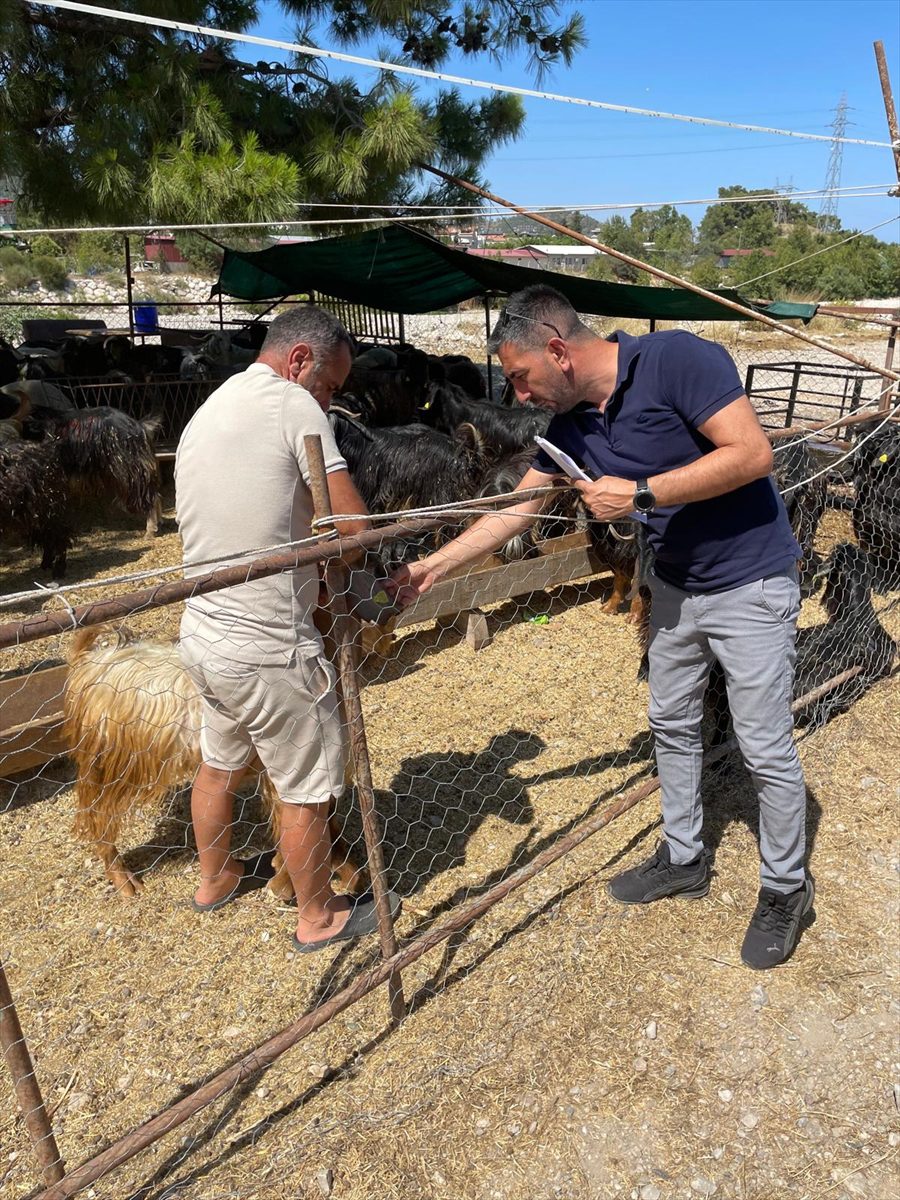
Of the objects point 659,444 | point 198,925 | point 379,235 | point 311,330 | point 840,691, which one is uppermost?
point 379,235

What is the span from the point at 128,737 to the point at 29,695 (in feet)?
2.57

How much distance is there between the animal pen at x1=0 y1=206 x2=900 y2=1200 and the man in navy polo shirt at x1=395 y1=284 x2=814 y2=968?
0.35 m

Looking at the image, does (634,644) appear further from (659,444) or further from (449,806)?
(659,444)

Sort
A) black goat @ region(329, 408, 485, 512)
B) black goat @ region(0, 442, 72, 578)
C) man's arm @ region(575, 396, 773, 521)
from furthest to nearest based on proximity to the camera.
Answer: black goat @ region(329, 408, 485, 512), black goat @ region(0, 442, 72, 578), man's arm @ region(575, 396, 773, 521)

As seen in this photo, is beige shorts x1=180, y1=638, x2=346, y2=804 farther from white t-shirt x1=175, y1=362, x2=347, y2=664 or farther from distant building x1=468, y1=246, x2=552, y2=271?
distant building x1=468, y1=246, x2=552, y2=271

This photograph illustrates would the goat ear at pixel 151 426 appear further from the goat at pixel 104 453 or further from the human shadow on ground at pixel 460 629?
the human shadow on ground at pixel 460 629

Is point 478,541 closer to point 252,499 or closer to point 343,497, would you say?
point 343,497

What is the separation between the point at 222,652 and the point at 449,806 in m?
1.48

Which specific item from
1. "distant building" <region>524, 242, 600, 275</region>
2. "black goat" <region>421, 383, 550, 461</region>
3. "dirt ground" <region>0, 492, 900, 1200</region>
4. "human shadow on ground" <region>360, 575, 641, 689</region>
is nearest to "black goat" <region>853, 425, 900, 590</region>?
"human shadow on ground" <region>360, 575, 641, 689</region>

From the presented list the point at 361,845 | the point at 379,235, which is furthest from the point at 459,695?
the point at 379,235

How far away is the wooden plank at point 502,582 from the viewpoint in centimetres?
476

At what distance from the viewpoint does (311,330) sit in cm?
236

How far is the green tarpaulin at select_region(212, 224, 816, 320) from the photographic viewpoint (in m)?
8.10

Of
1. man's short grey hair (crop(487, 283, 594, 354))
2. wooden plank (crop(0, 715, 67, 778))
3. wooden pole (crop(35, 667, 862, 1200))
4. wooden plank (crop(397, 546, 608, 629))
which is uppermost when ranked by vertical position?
man's short grey hair (crop(487, 283, 594, 354))
